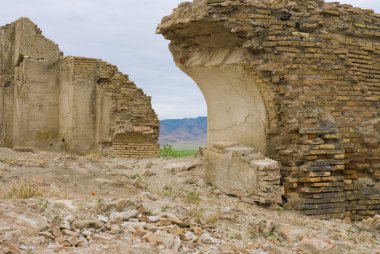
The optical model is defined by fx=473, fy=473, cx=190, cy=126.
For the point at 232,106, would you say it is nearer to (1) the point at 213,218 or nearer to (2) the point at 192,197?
(2) the point at 192,197

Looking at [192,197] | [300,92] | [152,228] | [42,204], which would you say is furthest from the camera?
[300,92]

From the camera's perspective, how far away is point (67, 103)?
46.8 ft

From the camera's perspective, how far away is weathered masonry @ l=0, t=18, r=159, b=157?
45.7 feet

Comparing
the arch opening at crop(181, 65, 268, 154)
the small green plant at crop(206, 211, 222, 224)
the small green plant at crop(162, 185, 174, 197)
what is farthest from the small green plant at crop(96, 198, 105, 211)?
the arch opening at crop(181, 65, 268, 154)

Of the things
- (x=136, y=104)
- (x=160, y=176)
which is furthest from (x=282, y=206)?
(x=136, y=104)

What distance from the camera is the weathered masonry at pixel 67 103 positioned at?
13.9m

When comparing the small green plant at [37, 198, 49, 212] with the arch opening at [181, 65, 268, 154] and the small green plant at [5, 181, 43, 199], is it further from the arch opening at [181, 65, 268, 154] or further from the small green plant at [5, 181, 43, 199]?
the arch opening at [181, 65, 268, 154]

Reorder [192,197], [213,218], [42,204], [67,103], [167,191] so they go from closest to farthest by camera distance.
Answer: [42,204] < [213,218] < [192,197] < [167,191] < [67,103]

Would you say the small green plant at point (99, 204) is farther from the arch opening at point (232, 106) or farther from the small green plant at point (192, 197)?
the arch opening at point (232, 106)

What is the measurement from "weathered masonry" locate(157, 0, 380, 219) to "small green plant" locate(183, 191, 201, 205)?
1.73 feet

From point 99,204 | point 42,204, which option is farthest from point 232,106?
point 42,204

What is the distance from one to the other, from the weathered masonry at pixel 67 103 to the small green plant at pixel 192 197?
7194 millimetres

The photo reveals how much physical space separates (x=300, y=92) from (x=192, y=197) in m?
2.11

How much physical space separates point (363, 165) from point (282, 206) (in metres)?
1.56
